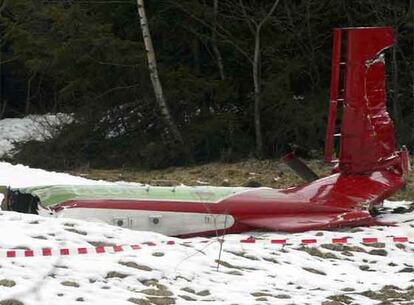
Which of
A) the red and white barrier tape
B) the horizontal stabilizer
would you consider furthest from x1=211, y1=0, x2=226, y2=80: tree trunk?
the red and white barrier tape

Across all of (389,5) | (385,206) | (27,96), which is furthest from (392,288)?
(27,96)

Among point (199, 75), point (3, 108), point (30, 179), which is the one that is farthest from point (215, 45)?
point (3, 108)

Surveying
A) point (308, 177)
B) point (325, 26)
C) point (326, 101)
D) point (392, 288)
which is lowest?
point (392, 288)

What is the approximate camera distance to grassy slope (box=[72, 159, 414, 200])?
13.7 metres

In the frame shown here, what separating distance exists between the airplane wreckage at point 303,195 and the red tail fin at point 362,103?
0.01m

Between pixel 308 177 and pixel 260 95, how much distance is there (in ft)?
25.0

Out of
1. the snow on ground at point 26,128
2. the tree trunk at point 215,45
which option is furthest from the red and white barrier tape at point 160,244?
the snow on ground at point 26,128

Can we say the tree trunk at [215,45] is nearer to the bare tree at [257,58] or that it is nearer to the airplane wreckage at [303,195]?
the bare tree at [257,58]

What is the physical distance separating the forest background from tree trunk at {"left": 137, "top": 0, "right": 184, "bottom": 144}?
0.06 m

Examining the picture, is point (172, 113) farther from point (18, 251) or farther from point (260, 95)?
point (18, 251)

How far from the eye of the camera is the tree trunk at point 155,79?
17.4 meters

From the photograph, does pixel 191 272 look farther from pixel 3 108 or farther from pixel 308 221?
pixel 3 108

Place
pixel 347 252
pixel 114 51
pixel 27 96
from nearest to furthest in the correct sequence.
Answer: pixel 347 252, pixel 114 51, pixel 27 96

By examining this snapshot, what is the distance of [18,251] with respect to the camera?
632 cm
